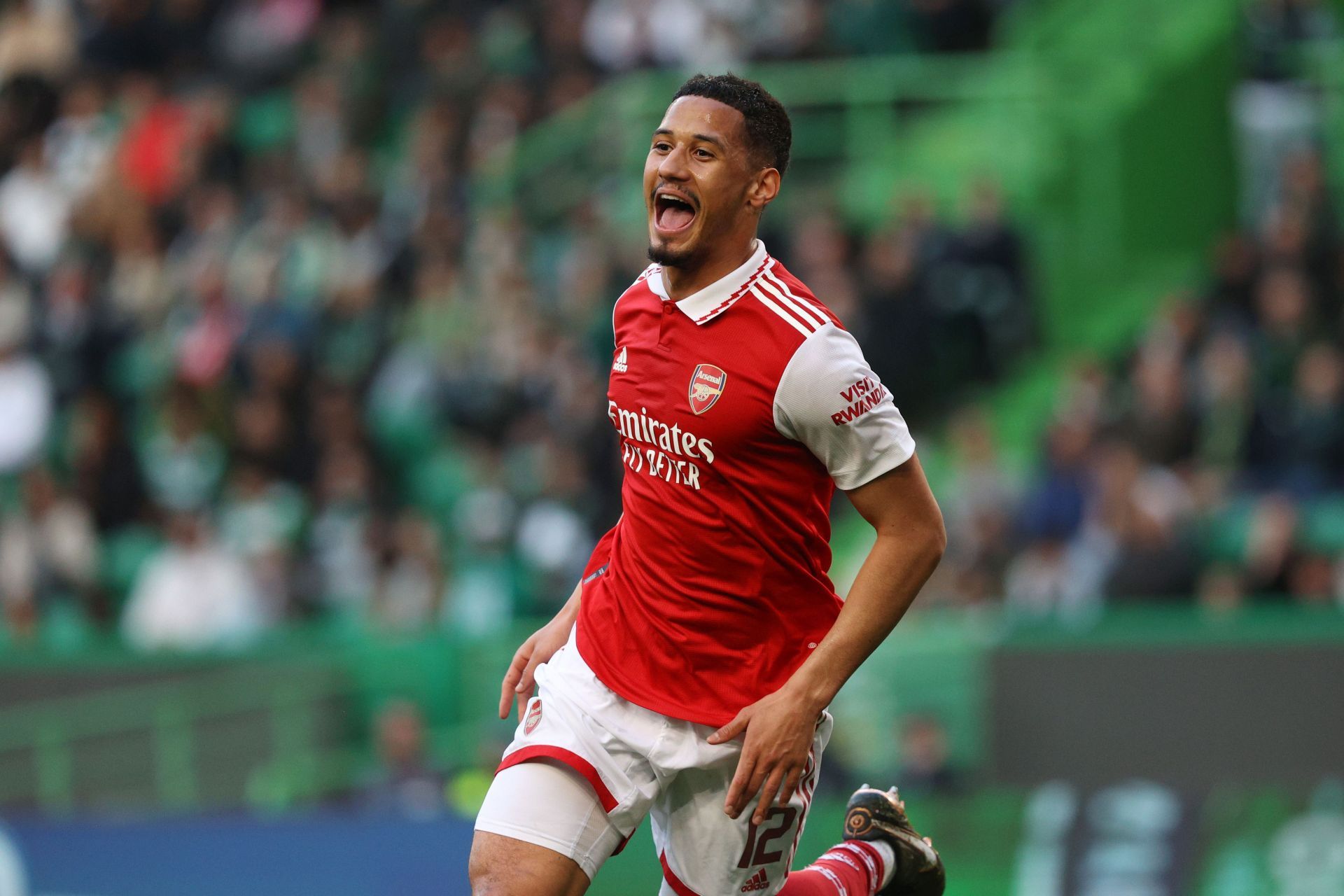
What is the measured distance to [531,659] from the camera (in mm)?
4707

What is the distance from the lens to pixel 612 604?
14.5ft

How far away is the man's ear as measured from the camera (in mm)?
4207

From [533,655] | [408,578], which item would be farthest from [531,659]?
[408,578]

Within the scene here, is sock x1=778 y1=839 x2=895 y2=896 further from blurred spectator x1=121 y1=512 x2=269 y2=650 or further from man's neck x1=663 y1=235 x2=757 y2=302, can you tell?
blurred spectator x1=121 y1=512 x2=269 y2=650

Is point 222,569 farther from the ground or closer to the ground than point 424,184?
closer to the ground

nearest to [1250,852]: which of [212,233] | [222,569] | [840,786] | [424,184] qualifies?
[840,786]

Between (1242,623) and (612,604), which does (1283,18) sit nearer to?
(1242,623)

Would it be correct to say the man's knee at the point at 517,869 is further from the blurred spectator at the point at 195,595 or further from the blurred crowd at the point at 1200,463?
the blurred spectator at the point at 195,595

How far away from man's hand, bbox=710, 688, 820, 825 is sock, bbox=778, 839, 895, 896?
1.88ft

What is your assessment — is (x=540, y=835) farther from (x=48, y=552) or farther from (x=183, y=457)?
(x=183, y=457)

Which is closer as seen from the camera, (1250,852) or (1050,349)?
(1250,852)

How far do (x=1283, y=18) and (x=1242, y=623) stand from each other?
494cm

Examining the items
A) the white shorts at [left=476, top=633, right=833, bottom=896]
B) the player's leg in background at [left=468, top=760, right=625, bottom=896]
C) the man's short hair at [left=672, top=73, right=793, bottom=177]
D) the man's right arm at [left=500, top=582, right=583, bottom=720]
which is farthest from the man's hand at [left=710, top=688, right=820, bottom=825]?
the man's short hair at [left=672, top=73, right=793, bottom=177]

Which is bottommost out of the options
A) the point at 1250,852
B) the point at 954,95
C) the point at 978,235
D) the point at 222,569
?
the point at 1250,852
